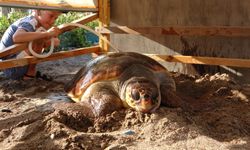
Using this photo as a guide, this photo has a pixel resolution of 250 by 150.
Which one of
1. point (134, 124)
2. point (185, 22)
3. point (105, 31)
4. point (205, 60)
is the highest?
point (185, 22)

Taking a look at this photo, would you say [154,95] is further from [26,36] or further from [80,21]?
[80,21]

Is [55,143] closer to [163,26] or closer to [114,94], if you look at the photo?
[114,94]

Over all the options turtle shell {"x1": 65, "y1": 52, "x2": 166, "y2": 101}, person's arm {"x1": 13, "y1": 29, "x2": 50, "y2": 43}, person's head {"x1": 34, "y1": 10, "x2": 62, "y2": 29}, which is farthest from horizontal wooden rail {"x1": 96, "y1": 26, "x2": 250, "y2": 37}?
person's arm {"x1": 13, "y1": 29, "x2": 50, "y2": 43}

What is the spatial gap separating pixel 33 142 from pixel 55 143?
21cm

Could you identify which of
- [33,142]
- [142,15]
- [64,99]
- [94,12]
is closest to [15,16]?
[94,12]

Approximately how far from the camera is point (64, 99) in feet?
17.5

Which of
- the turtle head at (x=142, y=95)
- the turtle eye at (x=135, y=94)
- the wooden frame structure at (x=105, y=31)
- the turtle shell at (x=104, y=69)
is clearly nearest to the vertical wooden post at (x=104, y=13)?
the wooden frame structure at (x=105, y=31)

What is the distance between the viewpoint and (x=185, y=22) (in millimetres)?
6270

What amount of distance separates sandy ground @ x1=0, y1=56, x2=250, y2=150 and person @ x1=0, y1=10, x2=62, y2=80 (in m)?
0.67

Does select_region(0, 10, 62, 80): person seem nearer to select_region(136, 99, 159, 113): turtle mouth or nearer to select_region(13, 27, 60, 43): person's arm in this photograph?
select_region(13, 27, 60, 43): person's arm

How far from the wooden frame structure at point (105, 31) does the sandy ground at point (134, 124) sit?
403 mm

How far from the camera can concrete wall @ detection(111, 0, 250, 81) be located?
5.75 metres

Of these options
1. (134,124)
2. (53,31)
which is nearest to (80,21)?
(53,31)

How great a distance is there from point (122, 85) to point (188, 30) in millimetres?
1693
